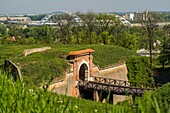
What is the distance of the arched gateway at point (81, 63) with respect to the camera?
87.7 feet

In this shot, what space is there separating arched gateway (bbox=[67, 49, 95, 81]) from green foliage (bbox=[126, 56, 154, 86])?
508 cm

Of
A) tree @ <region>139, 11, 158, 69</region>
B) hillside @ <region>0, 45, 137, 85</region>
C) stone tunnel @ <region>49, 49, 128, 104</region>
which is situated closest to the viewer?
hillside @ <region>0, 45, 137, 85</region>

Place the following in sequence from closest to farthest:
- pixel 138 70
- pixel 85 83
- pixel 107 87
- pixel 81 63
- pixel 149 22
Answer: pixel 107 87 → pixel 85 83 → pixel 81 63 → pixel 138 70 → pixel 149 22

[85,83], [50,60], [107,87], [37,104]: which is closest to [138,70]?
[85,83]

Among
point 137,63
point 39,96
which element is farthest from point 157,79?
point 39,96

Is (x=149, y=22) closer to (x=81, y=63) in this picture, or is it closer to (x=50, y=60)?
(x=81, y=63)

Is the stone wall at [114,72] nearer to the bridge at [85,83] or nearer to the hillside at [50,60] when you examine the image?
the hillside at [50,60]

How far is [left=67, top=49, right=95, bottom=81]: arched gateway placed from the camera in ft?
87.7

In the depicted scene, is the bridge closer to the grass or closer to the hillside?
the hillside

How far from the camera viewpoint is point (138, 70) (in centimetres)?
3206

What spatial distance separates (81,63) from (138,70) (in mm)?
6700

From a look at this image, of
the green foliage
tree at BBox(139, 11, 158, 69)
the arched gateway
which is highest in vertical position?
tree at BBox(139, 11, 158, 69)

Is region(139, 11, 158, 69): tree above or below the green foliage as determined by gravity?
above

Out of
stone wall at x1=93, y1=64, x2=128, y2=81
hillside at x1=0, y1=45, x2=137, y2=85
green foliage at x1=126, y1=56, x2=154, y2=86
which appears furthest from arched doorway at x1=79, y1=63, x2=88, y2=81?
green foliage at x1=126, y1=56, x2=154, y2=86
